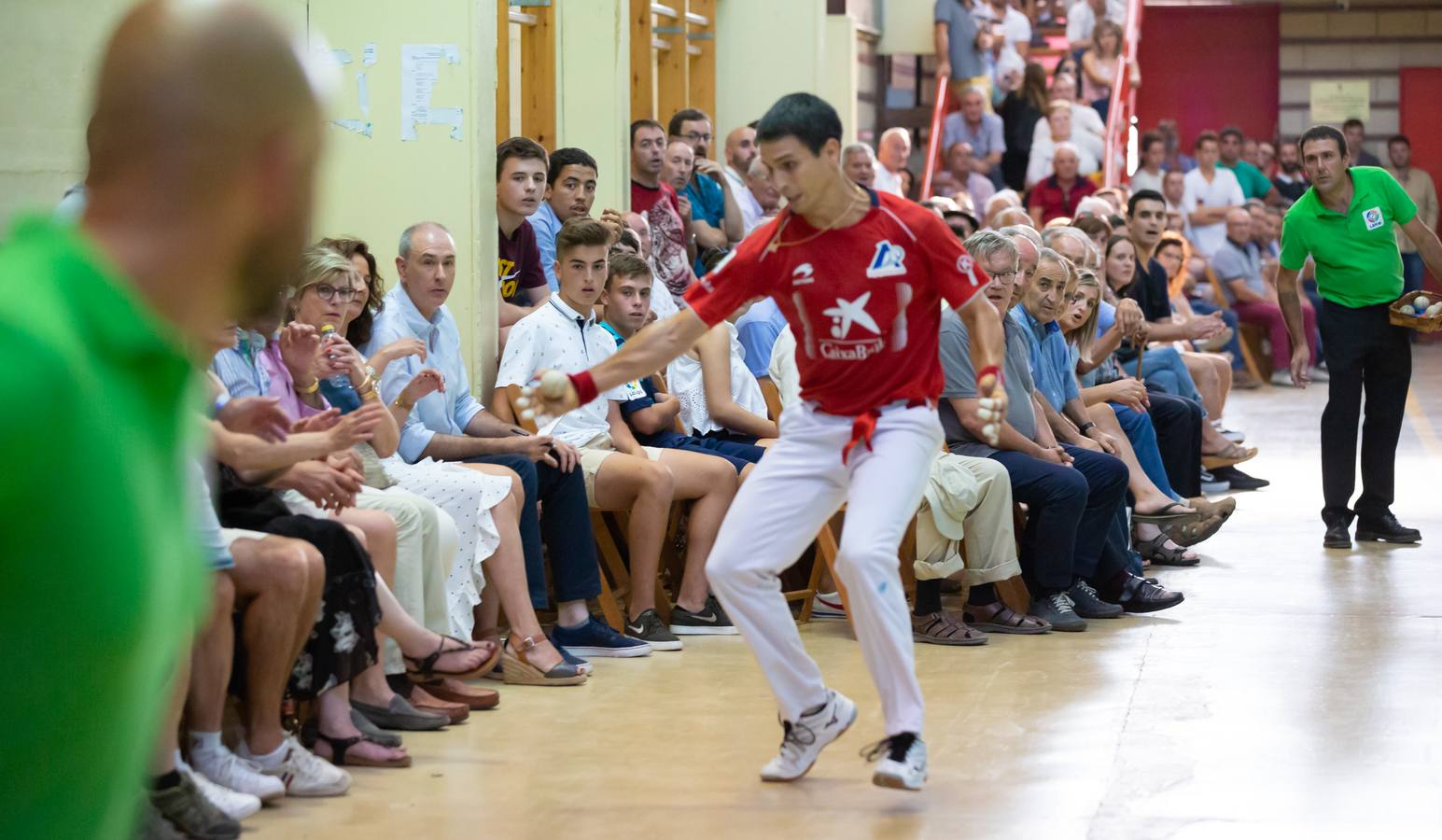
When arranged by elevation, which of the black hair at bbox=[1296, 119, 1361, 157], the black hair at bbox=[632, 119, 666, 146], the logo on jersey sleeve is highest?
the black hair at bbox=[632, 119, 666, 146]

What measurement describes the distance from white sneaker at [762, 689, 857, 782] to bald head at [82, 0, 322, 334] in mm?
3559

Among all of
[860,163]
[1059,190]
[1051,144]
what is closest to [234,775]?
[860,163]

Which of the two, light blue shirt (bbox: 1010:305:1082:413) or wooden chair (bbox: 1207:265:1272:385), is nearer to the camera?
light blue shirt (bbox: 1010:305:1082:413)

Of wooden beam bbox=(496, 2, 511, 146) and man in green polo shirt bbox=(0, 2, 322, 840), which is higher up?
wooden beam bbox=(496, 2, 511, 146)

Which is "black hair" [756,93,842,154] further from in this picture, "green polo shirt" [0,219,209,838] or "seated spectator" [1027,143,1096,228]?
"seated spectator" [1027,143,1096,228]

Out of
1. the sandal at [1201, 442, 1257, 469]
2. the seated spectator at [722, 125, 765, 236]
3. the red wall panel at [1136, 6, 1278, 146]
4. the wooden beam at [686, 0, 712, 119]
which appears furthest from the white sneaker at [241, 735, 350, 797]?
the red wall panel at [1136, 6, 1278, 146]

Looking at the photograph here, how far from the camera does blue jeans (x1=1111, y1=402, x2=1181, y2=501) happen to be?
310 inches

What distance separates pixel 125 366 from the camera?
2.90ft

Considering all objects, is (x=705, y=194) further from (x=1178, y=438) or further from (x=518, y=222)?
(x=1178, y=438)

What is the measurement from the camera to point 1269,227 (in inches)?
635

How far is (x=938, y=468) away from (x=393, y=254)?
2.15m

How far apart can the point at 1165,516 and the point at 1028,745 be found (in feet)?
10.5

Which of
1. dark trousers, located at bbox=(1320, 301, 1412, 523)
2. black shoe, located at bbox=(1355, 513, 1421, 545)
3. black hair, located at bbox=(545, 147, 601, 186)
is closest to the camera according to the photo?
black hair, located at bbox=(545, 147, 601, 186)

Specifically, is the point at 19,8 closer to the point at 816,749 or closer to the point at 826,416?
the point at 826,416
